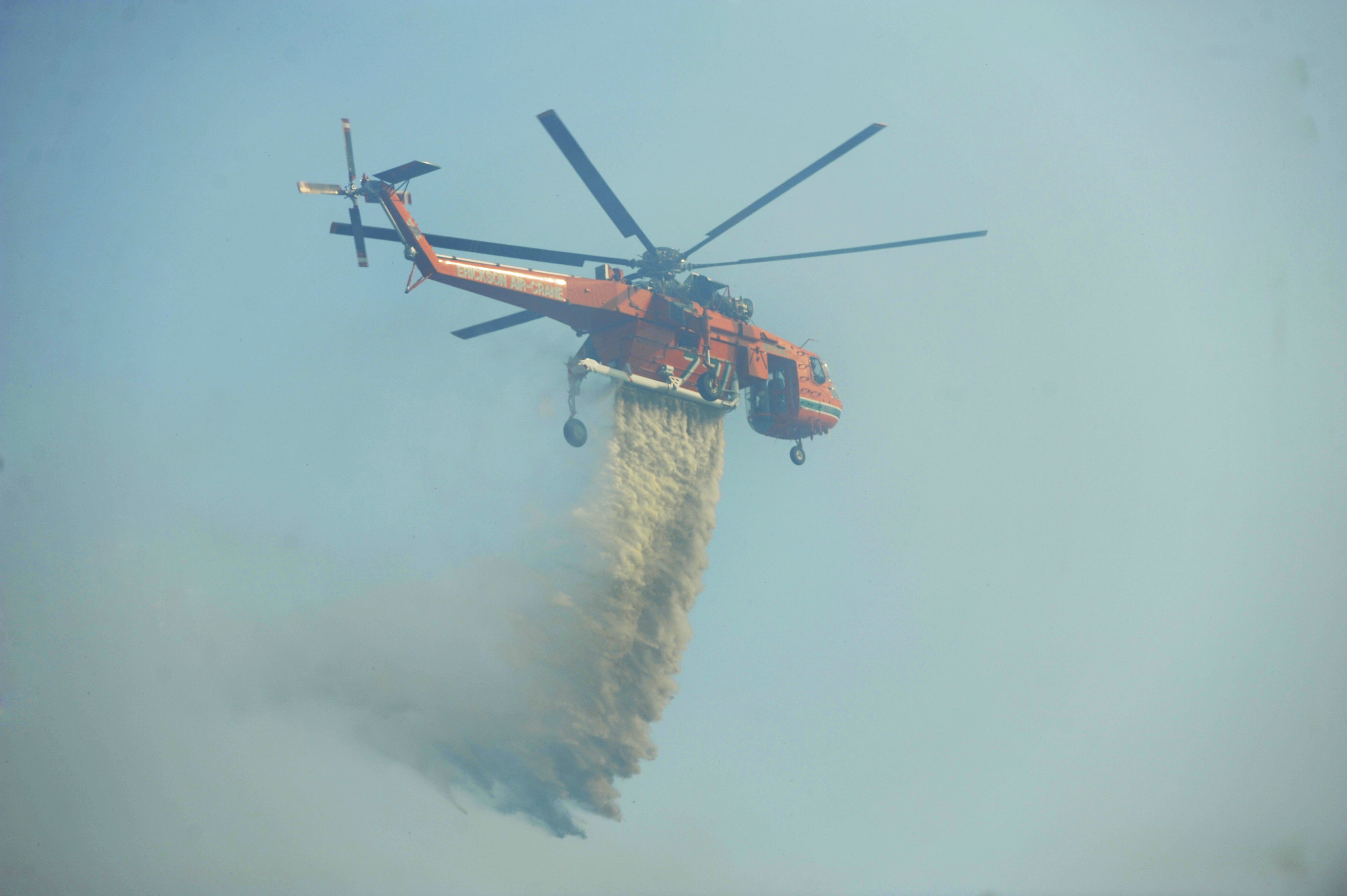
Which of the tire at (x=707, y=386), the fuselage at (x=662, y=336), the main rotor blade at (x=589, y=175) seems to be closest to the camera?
the main rotor blade at (x=589, y=175)

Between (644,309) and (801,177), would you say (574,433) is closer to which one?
(644,309)

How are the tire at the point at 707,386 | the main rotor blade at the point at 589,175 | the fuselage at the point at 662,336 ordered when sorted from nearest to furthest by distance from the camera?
the main rotor blade at the point at 589,175
the fuselage at the point at 662,336
the tire at the point at 707,386

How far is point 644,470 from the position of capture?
2584 centimetres

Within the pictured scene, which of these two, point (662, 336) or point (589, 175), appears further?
point (662, 336)

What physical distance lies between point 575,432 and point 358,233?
6814 millimetres

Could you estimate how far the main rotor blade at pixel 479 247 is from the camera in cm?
2131

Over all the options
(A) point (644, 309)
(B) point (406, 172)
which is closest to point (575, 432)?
(A) point (644, 309)

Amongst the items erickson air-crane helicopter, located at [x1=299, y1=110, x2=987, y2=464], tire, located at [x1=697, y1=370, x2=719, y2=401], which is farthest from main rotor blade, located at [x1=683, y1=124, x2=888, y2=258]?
tire, located at [x1=697, y1=370, x2=719, y2=401]

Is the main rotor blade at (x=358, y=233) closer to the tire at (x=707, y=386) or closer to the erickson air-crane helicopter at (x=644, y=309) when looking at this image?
the erickson air-crane helicopter at (x=644, y=309)

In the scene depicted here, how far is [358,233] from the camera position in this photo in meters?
21.1

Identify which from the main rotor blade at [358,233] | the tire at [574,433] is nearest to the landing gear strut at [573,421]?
the tire at [574,433]

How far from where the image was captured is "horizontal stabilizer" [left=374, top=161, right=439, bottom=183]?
66.5 ft

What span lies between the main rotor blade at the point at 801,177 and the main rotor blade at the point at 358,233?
25.3ft

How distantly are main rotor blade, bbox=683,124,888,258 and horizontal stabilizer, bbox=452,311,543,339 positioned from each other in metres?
5.06
